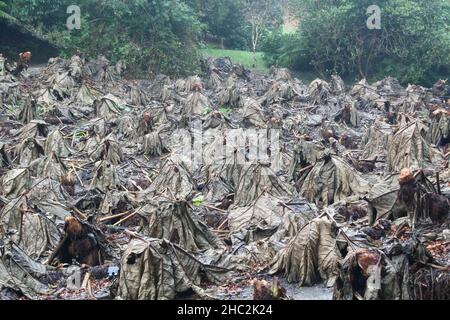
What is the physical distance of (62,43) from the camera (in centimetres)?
3719

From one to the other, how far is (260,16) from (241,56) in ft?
12.0

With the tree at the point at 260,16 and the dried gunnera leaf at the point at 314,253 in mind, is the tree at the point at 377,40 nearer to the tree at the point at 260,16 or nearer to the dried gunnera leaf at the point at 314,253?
the tree at the point at 260,16

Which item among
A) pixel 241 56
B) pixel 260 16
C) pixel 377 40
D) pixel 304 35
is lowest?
pixel 241 56

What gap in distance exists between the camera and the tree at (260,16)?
146ft

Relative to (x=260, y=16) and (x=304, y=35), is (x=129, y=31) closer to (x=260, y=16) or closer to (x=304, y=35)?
(x=304, y=35)

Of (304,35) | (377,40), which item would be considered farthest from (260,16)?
(377,40)

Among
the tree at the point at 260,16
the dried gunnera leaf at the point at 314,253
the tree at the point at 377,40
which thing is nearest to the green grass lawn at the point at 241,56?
the tree at the point at 260,16

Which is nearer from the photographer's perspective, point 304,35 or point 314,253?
point 314,253

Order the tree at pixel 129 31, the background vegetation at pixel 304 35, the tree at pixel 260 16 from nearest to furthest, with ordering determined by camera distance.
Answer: the tree at pixel 129 31 → the background vegetation at pixel 304 35 → the tree at pixel 260 16

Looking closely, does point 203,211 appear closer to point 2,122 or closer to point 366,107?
point 2,122

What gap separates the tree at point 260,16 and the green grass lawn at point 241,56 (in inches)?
22.4

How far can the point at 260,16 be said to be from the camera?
4584cm

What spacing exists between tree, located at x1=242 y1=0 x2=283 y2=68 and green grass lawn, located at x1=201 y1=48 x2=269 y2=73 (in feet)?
1.87

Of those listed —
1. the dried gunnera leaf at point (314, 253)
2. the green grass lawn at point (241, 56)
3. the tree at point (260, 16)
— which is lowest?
the dried gunnera leaf at point (314, 253)
